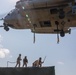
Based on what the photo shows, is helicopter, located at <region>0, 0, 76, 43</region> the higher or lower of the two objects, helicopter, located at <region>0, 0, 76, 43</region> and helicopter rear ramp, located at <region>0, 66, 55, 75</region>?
the higher

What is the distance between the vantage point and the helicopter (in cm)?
2025

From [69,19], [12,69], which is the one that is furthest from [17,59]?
[69,19]

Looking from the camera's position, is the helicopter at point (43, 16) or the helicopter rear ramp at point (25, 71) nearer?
the helicopter rear ramp at point (25, 71)

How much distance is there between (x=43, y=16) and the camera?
72.8ft

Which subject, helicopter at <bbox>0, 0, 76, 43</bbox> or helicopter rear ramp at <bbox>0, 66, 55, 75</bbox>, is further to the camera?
helicopter at <bbox>0, 0, 76, 43</bbox>

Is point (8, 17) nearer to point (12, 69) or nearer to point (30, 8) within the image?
point (30, 8)

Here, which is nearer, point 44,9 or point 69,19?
point 44,9

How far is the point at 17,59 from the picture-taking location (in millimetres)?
22828

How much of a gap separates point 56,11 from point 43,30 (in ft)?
16.7

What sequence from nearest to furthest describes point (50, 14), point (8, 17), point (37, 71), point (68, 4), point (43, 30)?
point (37, 71) → point (68, 4) → point (50, 14) → point (8, 17) → point (43, 30)

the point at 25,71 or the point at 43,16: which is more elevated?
the point at 43,16

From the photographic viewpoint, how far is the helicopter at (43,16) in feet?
66.4

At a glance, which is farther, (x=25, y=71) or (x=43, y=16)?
(x=43, y=16)

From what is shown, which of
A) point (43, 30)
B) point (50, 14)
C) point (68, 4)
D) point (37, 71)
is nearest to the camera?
point (37, 71)
